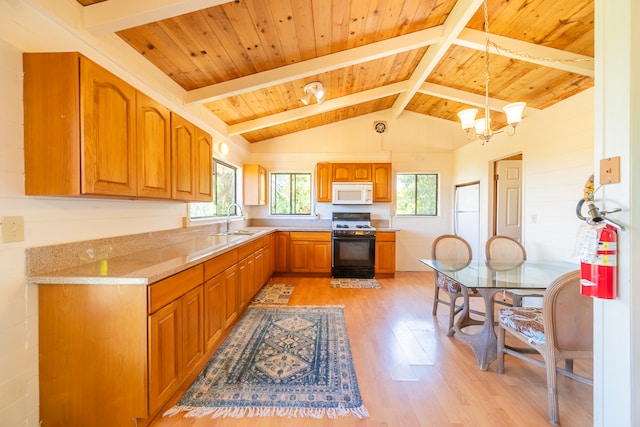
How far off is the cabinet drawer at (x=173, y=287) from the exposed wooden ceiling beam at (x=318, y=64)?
185 centimetres

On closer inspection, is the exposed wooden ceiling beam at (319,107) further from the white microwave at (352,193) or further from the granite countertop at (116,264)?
the granite countertop at (116,264)

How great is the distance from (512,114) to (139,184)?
9.20ft

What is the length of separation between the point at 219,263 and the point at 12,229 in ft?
3.90

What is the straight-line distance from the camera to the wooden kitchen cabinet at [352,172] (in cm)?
480

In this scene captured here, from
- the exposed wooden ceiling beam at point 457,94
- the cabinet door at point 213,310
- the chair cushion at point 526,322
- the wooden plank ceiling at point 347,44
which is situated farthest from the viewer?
the exposed wooden ceiling beam at point 457,94

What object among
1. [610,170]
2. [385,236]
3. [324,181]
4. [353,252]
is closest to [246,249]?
[353,252]

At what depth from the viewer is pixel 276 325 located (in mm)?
2637

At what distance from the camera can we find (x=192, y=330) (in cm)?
176

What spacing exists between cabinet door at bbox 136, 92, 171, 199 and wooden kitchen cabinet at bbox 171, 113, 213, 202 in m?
0.08

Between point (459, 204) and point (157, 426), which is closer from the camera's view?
point (157, 426)

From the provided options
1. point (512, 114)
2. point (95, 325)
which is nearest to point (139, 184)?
point (95, 325)

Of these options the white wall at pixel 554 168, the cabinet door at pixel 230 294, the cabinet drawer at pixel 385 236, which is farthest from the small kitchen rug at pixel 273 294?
the white wall at pixel 554 168

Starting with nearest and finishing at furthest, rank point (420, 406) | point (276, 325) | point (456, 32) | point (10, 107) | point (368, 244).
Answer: point (10, 107) < point (420, 406) < point (456, 32) < point (276, 325) < point (368, 244)

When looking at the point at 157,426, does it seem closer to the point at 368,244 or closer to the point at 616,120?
the point at 616,120
